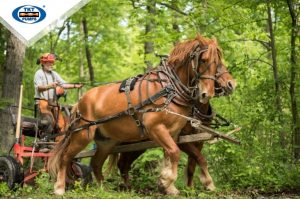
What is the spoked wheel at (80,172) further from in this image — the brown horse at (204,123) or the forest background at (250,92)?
the forest background at (250,92)

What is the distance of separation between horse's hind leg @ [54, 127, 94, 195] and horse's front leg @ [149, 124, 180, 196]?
150 centimetres

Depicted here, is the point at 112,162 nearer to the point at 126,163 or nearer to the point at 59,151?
the point at 126,163

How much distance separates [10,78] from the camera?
12.4 meters

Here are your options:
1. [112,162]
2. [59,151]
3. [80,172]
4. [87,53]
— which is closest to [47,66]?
[59,151]

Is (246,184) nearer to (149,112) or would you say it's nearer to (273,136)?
(273,136)

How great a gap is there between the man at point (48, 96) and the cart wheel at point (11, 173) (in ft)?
2.94

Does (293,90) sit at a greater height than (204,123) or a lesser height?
greater

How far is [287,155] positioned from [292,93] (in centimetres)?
121

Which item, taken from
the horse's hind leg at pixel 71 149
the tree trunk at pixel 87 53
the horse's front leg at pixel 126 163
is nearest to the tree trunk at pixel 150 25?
the tree trunk at pixel 87 53

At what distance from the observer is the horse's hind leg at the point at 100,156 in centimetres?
906

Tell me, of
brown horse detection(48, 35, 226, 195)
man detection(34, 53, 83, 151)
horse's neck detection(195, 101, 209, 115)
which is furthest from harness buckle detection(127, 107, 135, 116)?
man detection(34, 53, 83, 151)

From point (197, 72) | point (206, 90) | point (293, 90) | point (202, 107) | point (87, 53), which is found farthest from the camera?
point (87, 53)

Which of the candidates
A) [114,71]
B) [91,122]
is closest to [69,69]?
[114,71]

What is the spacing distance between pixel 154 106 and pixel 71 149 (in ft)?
6.07
